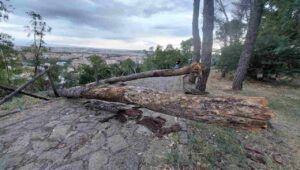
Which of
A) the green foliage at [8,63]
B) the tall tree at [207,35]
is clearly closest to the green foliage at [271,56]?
the tall tree at [207,35]

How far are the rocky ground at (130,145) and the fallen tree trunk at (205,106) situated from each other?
0.24 m

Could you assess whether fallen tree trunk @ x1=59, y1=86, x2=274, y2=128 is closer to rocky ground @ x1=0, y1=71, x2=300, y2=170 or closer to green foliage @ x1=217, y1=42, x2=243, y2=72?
rocky ground @ x1=0, y1=71, x2=300, y2=170

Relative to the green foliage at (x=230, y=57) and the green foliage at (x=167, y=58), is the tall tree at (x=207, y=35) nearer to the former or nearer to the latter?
the green foliage at (x=230, y=57)

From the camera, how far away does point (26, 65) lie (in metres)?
13.7

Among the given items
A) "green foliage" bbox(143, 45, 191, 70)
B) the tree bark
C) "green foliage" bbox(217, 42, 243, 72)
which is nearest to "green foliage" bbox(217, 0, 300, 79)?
"green foliage" bbox(217, 42, 243, 72)

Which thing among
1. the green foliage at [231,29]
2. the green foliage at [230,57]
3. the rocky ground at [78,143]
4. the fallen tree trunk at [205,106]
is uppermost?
the green foliage at [231,29]

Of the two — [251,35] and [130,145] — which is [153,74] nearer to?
[130,145]

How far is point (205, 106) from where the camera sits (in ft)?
11.1

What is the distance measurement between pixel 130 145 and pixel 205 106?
1.28m

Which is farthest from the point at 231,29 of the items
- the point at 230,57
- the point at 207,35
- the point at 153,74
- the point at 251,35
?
the point at 153,74

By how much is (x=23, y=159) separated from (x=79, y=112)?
156 centimetres

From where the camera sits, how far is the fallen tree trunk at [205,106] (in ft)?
10.3

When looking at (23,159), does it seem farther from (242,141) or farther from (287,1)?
(287,1)

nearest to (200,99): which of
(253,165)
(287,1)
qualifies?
(253,165)
